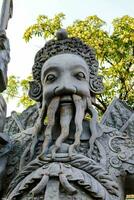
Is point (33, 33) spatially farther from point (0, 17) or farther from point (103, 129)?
point (103, 129)

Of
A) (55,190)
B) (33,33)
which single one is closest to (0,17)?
(55,190)

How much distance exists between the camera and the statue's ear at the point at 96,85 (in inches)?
135

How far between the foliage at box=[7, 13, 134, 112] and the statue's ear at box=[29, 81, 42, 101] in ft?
19.8

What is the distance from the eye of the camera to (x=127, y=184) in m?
3.11

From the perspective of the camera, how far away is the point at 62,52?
3498 millimetres

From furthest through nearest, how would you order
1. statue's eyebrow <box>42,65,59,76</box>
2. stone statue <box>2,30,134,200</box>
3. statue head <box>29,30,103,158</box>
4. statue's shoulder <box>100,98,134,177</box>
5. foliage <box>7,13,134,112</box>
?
1. foliage <box>7,13,134,112</box>
2. statue's eyebrow <box>42,65,59,76</box>
3. statue head <box>29,30,103,158</box>
4. statue's shoulder <box>100,98,134,177</box>
5. stone statue <box>2,30,134,200</box>

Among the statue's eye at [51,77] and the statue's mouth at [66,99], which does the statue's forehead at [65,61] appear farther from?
the statue's mouth at [66,99]

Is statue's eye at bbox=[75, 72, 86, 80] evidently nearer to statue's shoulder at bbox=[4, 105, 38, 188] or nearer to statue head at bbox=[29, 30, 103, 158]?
statue head at bbox=[29, 30, 103, 158]

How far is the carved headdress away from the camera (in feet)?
11.4

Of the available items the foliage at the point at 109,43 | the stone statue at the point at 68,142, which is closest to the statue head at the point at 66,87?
the stone statue at the point at 68,142

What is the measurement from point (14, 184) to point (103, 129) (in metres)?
0.86

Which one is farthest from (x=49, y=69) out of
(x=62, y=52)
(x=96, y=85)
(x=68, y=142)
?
(x=68, y=142)

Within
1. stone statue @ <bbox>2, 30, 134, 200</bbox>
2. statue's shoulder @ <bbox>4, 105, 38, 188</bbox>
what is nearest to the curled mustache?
stone statue @ <bbox>2, 30, 134, 200</bbox>

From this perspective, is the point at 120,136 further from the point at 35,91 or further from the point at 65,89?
the point at 35,91
